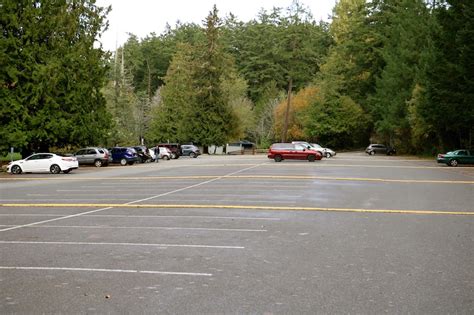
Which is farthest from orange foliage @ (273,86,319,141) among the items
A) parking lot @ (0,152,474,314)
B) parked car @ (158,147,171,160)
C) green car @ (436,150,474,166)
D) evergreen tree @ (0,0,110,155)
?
parking lot @ (0,152,474,314)

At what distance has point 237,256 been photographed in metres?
8.08

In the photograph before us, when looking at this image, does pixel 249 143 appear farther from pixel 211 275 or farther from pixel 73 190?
pixel 211 275

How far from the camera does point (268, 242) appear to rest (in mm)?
9266

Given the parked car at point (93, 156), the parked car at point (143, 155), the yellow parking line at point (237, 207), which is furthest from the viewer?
the parked car at point (143, 155)

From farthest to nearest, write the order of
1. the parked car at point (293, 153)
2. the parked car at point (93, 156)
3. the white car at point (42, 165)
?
1. the parked car at point (293, 153)
2. the parked car at point (93, 156)
3. the white car at point (42, 165)

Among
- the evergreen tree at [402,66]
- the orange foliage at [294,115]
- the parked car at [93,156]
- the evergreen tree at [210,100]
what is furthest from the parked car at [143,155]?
the orange foliage at [294,115]

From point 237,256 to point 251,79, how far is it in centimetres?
9372

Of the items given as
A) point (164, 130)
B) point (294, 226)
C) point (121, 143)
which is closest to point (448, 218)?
point (294, 226)

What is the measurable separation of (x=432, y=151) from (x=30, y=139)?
4161cm

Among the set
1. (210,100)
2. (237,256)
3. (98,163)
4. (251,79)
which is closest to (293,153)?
(98,163)

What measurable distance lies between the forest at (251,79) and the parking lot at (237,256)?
23.9 meters

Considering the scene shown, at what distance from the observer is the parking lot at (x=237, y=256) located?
227 inches

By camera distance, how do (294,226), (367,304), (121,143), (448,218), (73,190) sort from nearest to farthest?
(367,304) → (294,226) → (448,218) → (73,190) → (121,143)

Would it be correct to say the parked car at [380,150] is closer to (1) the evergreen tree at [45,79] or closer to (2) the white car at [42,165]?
(1) the evergreen tree at [45,79]
